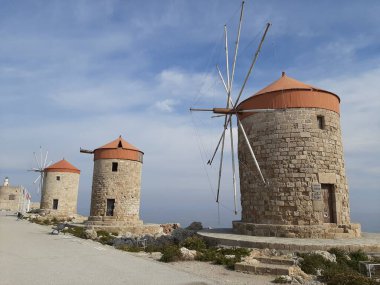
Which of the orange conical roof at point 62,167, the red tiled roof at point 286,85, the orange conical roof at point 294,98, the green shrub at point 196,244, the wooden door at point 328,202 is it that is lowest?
the green shrub at point 196,244

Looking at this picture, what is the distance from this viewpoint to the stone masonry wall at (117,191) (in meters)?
22.4

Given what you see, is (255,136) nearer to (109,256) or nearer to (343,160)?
(343,160)

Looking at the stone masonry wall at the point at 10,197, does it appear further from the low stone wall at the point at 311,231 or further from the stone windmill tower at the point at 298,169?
the low stone wall at the point at 311,231

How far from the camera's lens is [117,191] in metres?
→ 22.6

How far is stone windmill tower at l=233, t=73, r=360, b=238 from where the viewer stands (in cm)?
1210

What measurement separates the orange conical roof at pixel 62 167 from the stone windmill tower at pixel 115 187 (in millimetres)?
12493

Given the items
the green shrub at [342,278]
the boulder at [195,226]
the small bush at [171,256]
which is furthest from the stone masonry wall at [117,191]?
the green shrub at [342,278]

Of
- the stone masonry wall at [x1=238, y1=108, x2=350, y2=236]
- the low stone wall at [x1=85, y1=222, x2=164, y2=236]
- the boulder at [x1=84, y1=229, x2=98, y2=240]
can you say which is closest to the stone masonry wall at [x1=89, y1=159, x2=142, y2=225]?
the low stone wall at [x1=85, y1=222, x2=164, y2=236]

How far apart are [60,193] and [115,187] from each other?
14669mm

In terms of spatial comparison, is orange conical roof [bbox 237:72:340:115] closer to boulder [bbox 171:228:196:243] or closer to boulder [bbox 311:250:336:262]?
boulder [bbox 311:250:336:262]

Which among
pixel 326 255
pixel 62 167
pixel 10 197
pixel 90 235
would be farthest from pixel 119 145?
pixel 10 197

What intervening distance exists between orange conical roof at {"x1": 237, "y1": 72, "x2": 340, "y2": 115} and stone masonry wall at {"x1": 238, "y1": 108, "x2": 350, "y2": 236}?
281mm

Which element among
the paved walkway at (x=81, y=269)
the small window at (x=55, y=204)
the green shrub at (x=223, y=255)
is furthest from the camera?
the small window at (x=55, y=204)

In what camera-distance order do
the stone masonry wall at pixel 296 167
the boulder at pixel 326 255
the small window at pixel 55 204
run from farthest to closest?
the small window at pixel 55 204 < the stone masonry wall at pixel 296 167 < the boulder at pixel 326 255
